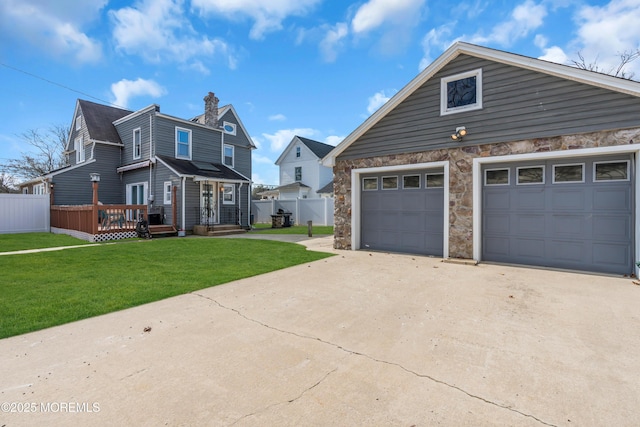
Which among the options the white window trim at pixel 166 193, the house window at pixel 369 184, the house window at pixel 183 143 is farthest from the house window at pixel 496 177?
the house window at pixel 183 143

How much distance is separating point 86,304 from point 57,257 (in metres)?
5.12

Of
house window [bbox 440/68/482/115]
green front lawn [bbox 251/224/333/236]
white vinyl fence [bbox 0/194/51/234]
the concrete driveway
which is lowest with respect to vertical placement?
the concrete driveway

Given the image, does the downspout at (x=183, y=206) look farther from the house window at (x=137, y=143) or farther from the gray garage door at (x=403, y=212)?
the gray garage door at (x=403, y=212)

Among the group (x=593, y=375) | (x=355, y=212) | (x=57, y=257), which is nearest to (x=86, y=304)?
(x=57, y=257)

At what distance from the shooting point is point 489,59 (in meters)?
6.78

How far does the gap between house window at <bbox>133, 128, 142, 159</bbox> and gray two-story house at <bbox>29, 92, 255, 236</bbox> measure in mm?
52

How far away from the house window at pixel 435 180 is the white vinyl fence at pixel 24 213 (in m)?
17.8

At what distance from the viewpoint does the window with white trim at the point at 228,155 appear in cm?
1823

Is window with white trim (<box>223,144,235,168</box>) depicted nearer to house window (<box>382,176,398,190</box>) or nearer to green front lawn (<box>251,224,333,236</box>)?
green front lawn (<box>251,224,333,236</box>)

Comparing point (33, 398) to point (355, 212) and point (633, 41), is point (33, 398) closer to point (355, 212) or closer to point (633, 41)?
point (355, 212)

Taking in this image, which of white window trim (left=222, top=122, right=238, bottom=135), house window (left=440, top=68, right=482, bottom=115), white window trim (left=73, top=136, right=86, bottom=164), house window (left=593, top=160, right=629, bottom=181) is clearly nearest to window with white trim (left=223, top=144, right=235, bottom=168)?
white window trim (left=222, top=122, right=238, bottom=135)

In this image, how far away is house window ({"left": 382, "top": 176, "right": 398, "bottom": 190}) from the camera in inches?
335

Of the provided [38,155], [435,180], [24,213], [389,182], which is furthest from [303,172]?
[38,155]

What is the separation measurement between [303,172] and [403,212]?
20231 millimetres
